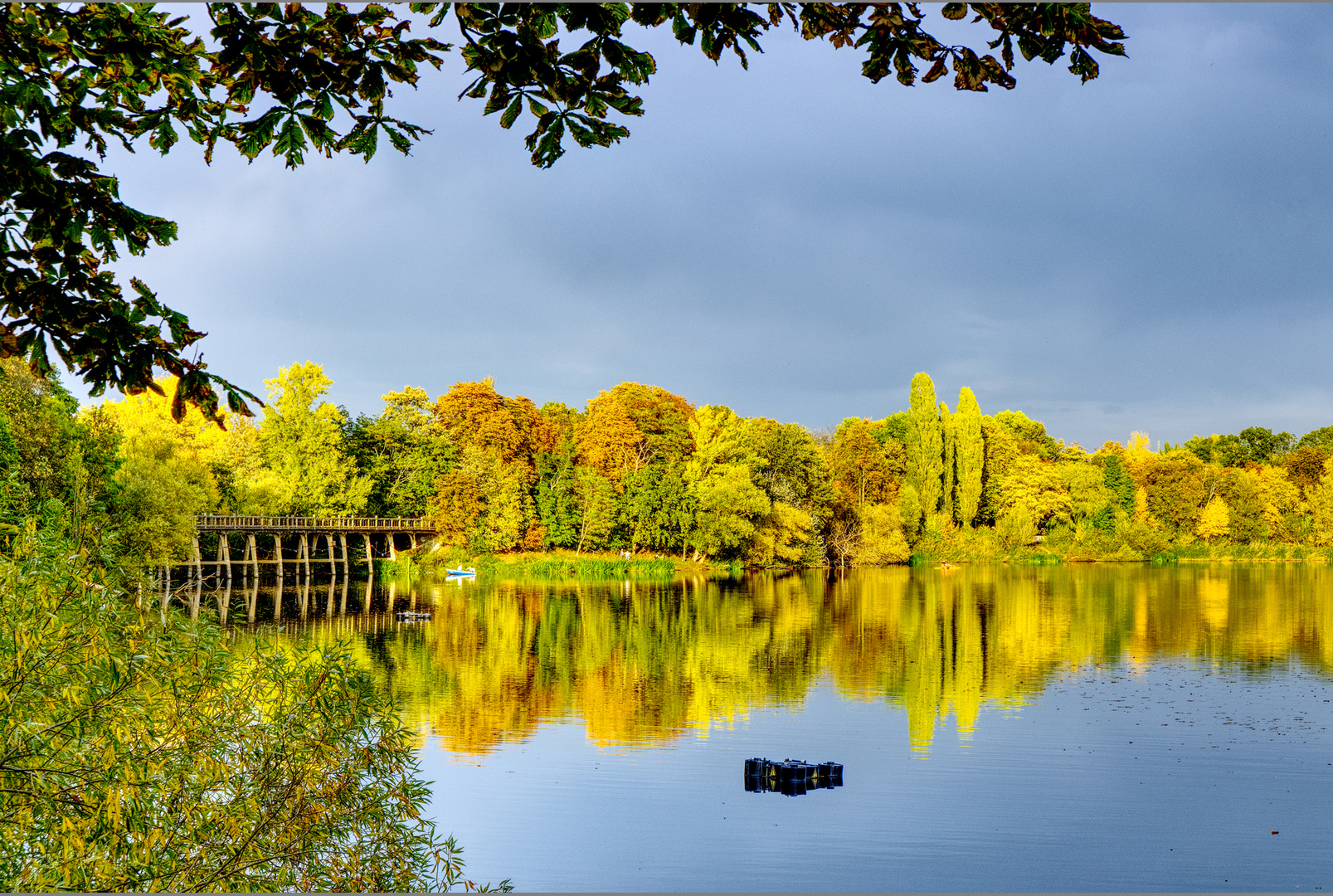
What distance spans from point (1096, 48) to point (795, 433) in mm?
43208

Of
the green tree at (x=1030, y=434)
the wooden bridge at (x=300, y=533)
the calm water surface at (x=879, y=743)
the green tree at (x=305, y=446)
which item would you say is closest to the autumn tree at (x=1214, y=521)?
the green tree at (x=1030, y=434)

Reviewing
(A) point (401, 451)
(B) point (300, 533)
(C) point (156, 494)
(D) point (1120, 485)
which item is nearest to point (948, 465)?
(D) point (1120, 485)

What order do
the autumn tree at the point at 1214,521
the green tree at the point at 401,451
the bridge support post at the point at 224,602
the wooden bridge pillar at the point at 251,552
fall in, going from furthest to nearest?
the autumn tree at the point at 1214,521 → the green tree at the point at 401,451 → the wooden bridge pillar at the point at 251,552 → the bridge support post at the point at 224,602

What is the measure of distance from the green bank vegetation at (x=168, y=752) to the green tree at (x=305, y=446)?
36.8 metres

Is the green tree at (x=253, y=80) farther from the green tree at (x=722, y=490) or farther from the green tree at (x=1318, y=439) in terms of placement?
the green tree at (x=1318, y=439)

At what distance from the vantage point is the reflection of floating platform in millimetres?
10805

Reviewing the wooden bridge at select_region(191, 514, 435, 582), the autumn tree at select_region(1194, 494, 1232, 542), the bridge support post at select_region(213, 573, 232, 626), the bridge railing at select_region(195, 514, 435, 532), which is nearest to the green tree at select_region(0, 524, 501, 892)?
the bridge support post at select_region(213, 573, 232, 626)

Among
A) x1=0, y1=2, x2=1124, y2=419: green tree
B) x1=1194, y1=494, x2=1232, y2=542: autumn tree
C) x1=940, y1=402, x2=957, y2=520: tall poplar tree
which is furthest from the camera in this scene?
x1=1194, y1=494, x2=1232, y2=542: autumn tree

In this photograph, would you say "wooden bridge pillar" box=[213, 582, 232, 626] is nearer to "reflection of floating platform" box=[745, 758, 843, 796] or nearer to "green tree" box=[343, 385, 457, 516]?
"green tree" box=[343, 385, 457, 516]

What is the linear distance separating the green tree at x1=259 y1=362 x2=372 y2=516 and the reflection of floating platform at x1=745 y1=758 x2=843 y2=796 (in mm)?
32886

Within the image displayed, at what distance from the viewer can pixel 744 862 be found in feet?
29.5

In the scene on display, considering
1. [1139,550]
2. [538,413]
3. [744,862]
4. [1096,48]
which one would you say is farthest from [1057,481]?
[1096,48]

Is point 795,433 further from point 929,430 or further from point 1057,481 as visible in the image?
point 1057,481

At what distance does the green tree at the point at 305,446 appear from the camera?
4038 cm
